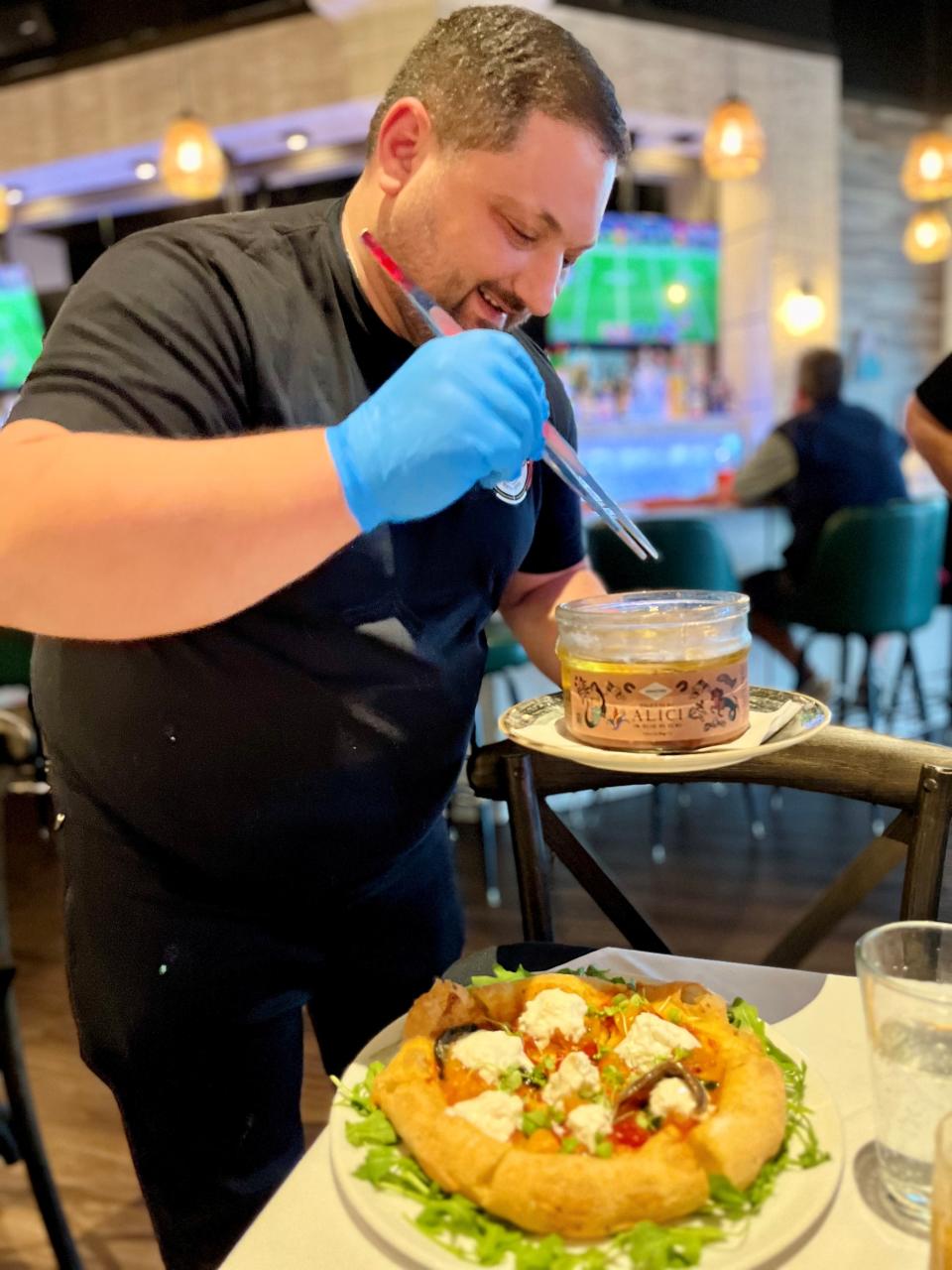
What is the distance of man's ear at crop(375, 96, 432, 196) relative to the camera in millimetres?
1004

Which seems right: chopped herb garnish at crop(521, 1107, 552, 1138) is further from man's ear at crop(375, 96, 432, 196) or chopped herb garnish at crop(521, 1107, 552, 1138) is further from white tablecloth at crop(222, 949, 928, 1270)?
man's ear at crop(375, 96, 432, 196)

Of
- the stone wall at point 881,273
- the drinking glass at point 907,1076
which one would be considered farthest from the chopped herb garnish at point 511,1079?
the stone wall at point 881,273

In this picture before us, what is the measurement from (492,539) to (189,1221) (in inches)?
30.6

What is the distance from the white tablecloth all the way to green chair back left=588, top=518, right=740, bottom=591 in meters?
2.63

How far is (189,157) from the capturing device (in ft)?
15.3

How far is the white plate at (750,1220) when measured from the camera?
1.94 feet

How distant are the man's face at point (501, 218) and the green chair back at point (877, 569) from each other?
2645 millimetres

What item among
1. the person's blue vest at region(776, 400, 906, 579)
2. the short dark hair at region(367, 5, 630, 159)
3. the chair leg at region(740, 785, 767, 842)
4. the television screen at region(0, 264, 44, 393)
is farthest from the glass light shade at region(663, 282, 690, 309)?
the short dark hair at region(367, 5, 630, 159)

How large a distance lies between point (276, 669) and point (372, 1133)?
0.46 m

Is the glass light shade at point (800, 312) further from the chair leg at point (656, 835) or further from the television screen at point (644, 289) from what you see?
the chair leg at point (656, 835)

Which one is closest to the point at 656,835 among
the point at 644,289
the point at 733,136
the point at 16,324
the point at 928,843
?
the point at 928,843

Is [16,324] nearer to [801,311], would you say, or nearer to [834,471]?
[801,311]

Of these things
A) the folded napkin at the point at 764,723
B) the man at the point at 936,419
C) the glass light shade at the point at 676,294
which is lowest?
the folded napkin at the point at 764,723

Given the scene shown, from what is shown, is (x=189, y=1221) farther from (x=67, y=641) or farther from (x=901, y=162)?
(x=901, y=162)
